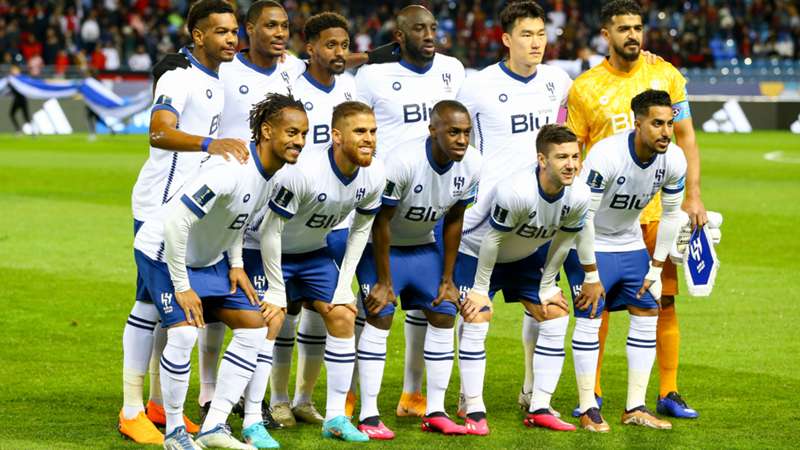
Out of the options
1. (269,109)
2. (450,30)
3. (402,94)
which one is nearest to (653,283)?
(402,94)

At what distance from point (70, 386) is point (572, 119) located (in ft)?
11.9

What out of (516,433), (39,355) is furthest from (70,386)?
(516,433)

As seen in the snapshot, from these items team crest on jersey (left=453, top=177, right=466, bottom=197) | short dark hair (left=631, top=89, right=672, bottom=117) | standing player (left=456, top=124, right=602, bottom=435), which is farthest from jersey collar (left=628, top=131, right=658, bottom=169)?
team crest on jersey (left=453, top=177, right=466, bottom=197)

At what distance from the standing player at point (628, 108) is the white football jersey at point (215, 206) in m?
2.42

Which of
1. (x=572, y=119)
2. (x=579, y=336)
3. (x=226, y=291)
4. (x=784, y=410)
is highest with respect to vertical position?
(x=572, y=119)

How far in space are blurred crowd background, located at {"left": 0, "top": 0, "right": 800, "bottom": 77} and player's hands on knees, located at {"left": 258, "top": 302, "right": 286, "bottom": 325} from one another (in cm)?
2879

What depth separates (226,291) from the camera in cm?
673

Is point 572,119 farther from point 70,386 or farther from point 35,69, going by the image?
point 35,69

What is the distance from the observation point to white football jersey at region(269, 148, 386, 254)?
22.5 feet

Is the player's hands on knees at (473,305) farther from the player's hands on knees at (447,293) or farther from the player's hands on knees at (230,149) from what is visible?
the player's hands on knees at (230,149)

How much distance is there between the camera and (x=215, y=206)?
650 centimetres

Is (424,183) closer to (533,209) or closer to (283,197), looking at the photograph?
(533,209)

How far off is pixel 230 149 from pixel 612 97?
273 centimetres

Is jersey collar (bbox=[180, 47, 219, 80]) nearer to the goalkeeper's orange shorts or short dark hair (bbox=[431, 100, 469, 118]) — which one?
short dark hair (bbox=[431, 100, 469, 118])
